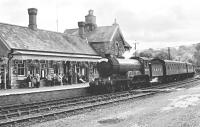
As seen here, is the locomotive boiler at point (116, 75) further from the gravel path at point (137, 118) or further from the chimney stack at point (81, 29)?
the chimney stack at point (81, 29)

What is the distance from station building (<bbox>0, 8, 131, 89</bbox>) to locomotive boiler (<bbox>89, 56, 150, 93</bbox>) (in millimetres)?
5419

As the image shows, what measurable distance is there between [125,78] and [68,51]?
8.14m

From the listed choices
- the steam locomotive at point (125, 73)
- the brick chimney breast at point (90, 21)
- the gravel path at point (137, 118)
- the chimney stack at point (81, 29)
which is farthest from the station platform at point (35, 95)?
the brick chimney breast at point (90, 21)

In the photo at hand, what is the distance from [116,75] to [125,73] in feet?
3.81

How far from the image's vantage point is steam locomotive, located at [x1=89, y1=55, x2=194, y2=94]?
2073 centimetres

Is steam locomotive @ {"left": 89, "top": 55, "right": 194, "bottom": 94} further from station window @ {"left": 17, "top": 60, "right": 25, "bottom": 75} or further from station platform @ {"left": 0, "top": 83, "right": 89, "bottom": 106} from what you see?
station window @ {"left": 17, "top": 60, "right": 25, "bottom": 75}

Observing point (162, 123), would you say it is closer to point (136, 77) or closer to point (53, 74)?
point (136, 77)

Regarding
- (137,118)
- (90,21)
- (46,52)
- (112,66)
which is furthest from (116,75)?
(90,21)

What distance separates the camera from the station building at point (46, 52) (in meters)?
22.5

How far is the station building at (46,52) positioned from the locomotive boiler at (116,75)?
5.42 metres

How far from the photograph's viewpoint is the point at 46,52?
2536 cm

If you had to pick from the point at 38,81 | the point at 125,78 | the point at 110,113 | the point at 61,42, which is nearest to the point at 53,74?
the point at 38,81

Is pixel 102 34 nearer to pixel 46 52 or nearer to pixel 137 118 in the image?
pixel 46 52

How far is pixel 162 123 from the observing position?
9422 mm
